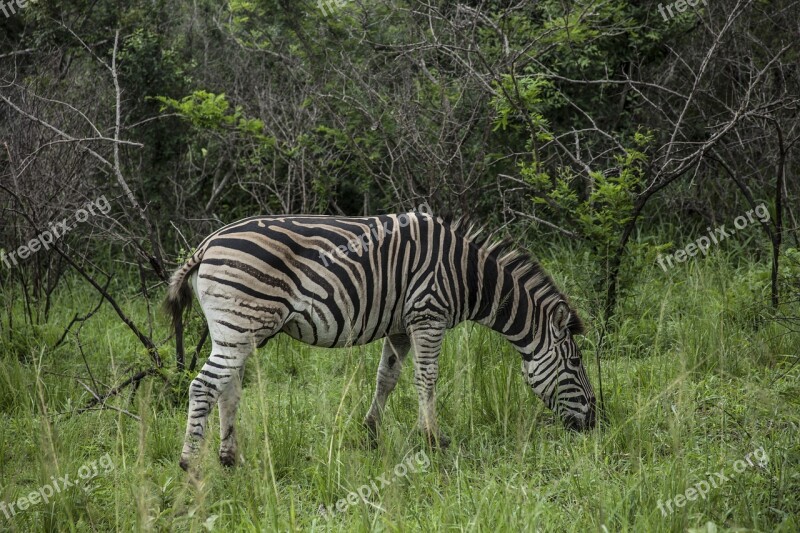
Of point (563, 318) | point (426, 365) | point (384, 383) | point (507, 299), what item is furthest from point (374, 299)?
point (563, 318)

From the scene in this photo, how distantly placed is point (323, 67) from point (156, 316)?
3.84 metres

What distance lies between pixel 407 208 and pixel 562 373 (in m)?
3.74

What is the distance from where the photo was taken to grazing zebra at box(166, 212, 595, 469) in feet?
15.9

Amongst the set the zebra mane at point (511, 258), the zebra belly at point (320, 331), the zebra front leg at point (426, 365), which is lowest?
the zebra front leg at point (426, 365)

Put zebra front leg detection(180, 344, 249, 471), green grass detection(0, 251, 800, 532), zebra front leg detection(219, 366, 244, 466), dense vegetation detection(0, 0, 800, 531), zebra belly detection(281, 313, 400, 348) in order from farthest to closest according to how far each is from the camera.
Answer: zebra belly detection(281, 313, 400, 348) < zebra front leg detection(219, 366, 244, 466) < zebra front leg detection(180, 344, 249, 471) < dense vegetation detection(0, 0, 800, 531) < green grass detection(0, 251, 800, 532)

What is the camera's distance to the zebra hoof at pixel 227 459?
5047 millimetres

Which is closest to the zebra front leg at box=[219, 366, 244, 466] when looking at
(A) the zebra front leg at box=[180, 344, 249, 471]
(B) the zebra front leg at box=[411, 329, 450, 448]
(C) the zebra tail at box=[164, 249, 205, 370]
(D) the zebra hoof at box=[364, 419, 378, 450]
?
(A) the zebra front leg at box=[180, 344, 249, 471]

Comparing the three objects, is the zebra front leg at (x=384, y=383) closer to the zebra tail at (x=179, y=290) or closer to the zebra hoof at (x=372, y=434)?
the zebra hoof at (x=372, y=434)

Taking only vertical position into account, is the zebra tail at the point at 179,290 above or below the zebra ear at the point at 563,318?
above

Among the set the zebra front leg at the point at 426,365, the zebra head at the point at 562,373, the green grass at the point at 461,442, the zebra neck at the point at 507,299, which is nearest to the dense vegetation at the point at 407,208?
the green grass at the point at 461,442

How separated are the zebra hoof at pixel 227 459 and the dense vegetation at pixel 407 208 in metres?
0.21

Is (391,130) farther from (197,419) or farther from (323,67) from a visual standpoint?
(197,419)

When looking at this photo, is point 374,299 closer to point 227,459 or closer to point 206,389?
point 206,389

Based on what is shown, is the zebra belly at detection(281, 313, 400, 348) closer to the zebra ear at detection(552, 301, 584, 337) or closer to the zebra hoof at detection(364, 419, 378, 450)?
the zebra hoof at detection(364, 419, 378, 450)
